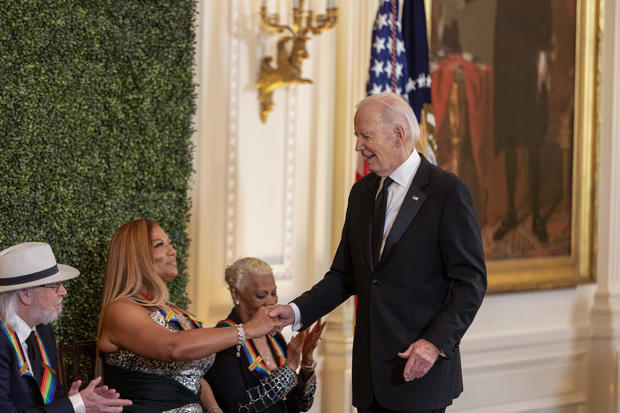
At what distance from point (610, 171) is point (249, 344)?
4.93 meters

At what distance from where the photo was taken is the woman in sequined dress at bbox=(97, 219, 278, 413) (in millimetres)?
3578

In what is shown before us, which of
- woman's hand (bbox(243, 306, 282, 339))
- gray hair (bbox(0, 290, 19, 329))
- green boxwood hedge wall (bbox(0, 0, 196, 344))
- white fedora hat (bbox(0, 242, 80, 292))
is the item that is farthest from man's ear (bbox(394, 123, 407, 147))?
green boxwood hedge wall (bbox(0, 0, 196, 344))

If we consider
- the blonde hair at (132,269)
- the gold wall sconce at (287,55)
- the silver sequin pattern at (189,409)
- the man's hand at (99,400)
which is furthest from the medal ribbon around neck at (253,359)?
the gold wall sconce at (287,55)

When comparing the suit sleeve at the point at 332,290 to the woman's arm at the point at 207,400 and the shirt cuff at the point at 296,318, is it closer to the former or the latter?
the shirt cuff at the point at 296,318

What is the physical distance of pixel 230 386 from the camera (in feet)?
13.2

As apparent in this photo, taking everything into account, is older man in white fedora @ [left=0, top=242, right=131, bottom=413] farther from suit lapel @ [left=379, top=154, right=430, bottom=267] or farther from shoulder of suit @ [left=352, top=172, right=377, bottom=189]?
shoulder of suit @ [left=352, top=172, right=377, bottom=189]

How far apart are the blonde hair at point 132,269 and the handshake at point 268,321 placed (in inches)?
17.0

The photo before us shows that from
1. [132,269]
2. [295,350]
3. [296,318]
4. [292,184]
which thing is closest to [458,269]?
[296,318]

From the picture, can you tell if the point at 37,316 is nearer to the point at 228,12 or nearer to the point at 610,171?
the point at 228,12

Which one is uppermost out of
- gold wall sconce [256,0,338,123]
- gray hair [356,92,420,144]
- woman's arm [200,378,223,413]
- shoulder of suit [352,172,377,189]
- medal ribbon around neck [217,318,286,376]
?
gold wall sconce [256,0,338,123]

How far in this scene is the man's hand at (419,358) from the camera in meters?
3.04

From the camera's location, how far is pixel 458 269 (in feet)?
10.5

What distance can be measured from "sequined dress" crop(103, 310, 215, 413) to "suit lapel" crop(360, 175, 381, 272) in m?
0.97

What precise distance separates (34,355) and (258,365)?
1.12 m
